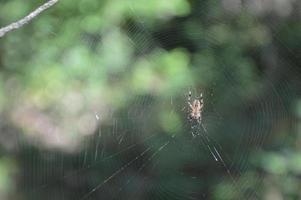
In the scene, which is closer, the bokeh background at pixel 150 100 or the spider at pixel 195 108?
the bokeh background at pixel 150 100

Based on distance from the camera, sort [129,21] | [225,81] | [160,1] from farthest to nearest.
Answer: [225,81], [129,21], [160,1]

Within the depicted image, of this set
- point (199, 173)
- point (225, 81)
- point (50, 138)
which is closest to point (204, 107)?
point (225, 81)

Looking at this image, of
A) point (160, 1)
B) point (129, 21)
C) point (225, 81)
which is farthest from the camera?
point (225, 81)

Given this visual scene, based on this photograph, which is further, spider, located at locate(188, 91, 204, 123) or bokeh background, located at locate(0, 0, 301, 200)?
spider, located at locate(188, 91, 204, 123)

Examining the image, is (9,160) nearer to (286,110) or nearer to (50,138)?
(50,138)

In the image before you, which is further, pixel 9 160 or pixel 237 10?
pixel 237 10

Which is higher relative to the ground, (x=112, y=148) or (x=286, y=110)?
(x=286, y=110)

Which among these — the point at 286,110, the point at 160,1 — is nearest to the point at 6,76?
the point at 160,1

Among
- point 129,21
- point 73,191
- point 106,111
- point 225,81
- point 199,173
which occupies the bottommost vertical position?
point 73,191
